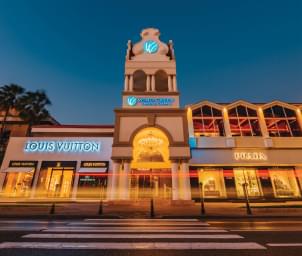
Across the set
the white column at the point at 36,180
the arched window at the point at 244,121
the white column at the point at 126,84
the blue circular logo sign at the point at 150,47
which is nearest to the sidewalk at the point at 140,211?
the white column at the point at 36,180

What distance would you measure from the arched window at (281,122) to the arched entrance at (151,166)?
13923 mm

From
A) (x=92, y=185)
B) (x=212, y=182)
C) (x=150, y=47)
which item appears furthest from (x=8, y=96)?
(x=212, y=182)

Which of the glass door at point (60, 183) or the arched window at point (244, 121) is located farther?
the arched window at point (244, 121)

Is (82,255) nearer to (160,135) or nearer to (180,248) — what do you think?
(180,248)

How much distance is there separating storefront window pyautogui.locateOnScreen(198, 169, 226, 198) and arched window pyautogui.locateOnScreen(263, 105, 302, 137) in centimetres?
878

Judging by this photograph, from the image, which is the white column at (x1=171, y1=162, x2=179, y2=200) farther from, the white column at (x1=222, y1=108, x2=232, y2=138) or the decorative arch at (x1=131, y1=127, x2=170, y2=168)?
the white column at (x1=222, y1=108, x2=232, y2=138)

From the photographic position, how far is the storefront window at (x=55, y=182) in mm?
21031

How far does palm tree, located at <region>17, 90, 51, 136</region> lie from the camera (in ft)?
86.3

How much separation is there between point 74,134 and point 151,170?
11306 millimetres

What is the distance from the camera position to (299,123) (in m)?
23.6

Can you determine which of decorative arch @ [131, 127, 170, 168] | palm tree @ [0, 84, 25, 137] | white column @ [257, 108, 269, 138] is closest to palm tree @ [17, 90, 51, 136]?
palm tree @ [0, 84, 25, 137]

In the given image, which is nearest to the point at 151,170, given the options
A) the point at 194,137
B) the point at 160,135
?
the point at 160,135

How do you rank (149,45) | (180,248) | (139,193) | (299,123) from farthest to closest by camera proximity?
(149,45)
(299,123)
(139,193)
(180,248)

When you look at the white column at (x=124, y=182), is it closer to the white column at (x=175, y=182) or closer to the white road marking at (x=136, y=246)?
the white column at (x=175, y=182)
